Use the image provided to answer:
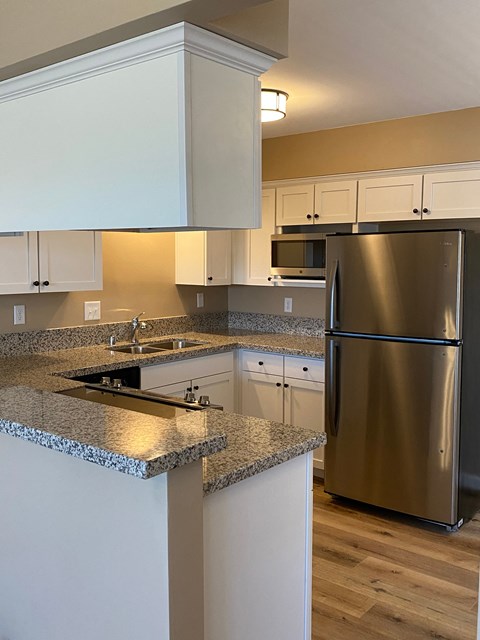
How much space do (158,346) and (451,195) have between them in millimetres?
2184

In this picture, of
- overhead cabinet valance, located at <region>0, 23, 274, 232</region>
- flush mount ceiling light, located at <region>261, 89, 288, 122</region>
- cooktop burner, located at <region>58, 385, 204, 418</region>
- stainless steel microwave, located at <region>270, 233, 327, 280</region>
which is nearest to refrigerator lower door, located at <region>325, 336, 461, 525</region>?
stainless steel microwave, located at <region>270, 233, 327, 280</region>

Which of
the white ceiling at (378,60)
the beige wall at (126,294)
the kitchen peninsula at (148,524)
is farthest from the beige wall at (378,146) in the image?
the kitchen peninsula at (148,524)

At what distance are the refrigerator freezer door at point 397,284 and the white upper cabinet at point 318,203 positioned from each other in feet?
1.98

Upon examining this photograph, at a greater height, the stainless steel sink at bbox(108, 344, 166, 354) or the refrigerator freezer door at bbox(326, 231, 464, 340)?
the refrigerator freezer door at bbox(326, 231, 464, 340)

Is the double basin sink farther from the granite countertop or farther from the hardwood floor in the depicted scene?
the granite countertop

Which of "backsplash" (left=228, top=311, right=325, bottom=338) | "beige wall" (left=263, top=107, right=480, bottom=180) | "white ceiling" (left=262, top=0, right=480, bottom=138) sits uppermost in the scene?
"white ceiling" (left=262, top=0, right=480, bottom=138)

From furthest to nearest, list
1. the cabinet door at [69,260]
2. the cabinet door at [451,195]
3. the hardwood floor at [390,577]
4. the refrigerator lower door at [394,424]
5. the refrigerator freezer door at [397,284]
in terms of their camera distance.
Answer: the cabinet door at [451,195], the cabinet door at [69,260], the refrigerator lower door at [394,424], the refrigerator freezer door at [397,284], the hardwood floor at [390,577]

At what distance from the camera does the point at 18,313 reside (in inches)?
148

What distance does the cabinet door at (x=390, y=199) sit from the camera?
3912mm

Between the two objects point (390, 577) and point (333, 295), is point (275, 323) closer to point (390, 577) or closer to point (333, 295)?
point (333, 295)

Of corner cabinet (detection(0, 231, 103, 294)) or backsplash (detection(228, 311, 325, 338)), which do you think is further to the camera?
backsplash (detection(228, 311, 325, 338))

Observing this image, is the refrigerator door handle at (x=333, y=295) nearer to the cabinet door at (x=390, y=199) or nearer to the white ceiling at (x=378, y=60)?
the cabinet door at (x=390, y=199)

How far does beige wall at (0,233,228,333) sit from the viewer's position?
3.87 metres

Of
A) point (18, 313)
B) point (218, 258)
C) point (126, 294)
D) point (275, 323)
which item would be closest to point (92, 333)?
point (126, 294)
